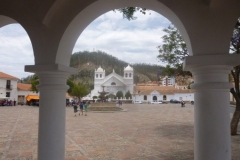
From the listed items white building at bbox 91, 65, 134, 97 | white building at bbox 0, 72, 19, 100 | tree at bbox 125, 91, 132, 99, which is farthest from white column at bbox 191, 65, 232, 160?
white building at bbox 91, 65, 134, 97

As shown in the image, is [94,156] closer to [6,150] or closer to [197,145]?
[6,150]

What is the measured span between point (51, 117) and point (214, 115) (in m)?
1.81

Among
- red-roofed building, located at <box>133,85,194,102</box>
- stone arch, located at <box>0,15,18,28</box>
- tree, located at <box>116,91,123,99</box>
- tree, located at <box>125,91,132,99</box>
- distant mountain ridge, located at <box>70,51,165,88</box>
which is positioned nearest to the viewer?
stone arch, located at <box>0,15,18,28</box>

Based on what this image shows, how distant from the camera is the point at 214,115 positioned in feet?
7.23

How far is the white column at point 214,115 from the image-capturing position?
2186mm

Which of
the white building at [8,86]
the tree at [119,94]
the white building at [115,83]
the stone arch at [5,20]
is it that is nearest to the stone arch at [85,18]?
the stone arch at [5,20]

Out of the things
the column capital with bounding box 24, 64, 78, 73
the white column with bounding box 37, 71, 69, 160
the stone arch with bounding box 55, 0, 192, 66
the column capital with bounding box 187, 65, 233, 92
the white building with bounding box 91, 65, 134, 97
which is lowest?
the white column with bounding box 37, 71, 69, 160

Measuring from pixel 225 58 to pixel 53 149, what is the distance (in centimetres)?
212

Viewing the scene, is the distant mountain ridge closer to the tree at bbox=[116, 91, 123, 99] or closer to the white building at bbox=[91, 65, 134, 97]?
the white building at bbox=[91, 65, 134, 97]

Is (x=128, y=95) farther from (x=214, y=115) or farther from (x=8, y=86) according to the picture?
(x=214, y=115)

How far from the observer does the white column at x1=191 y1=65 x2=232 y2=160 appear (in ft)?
7.17

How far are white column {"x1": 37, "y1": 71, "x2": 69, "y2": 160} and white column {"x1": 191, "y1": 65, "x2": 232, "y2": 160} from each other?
5.21 feet

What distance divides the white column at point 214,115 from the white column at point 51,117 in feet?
5.21

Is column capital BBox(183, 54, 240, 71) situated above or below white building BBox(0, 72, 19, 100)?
below
